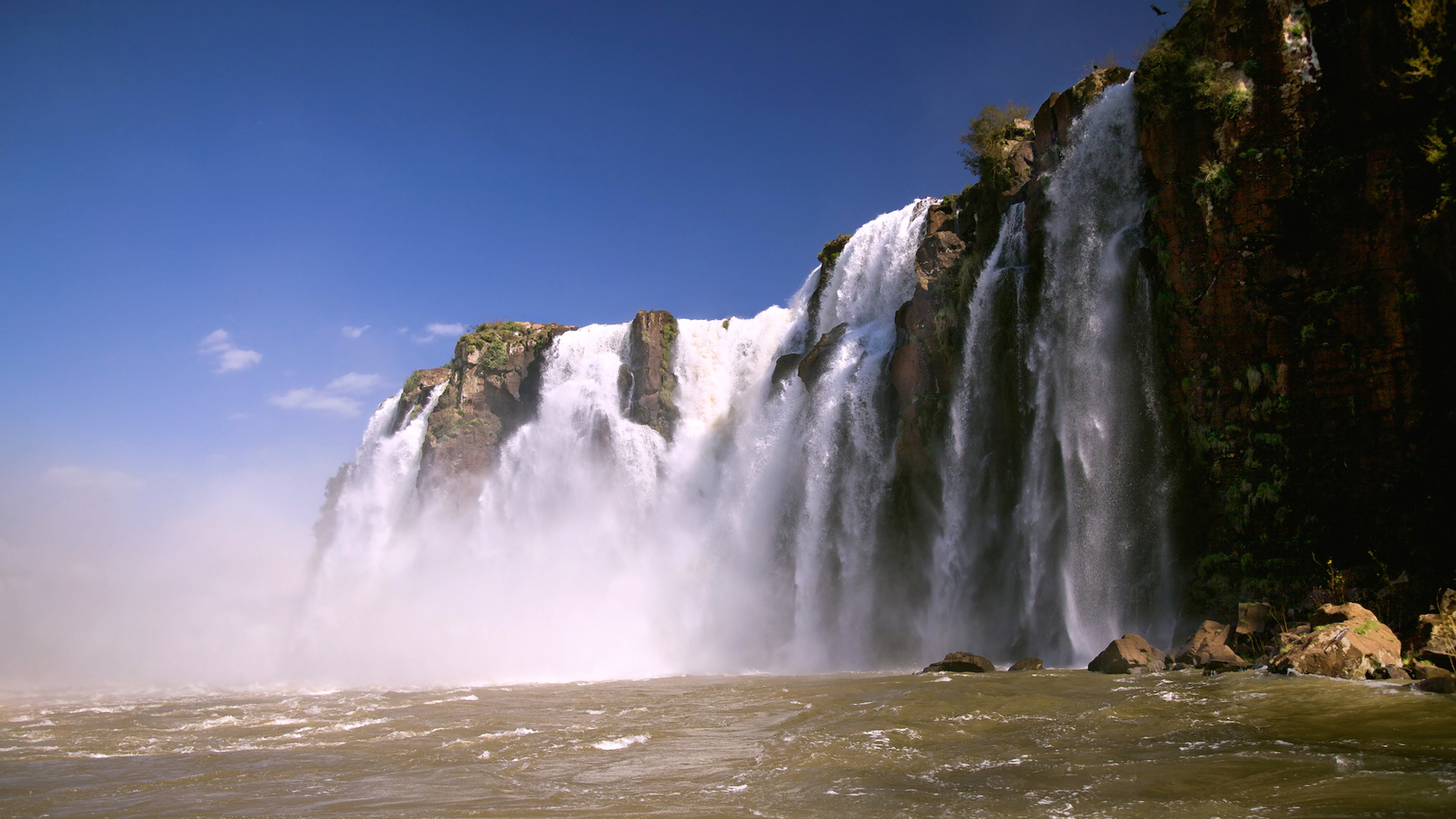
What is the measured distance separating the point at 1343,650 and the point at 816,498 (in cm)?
1522

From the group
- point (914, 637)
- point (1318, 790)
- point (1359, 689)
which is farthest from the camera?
point (914, 637)

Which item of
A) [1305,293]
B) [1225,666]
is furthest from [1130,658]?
[1305,293]

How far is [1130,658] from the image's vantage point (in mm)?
13453

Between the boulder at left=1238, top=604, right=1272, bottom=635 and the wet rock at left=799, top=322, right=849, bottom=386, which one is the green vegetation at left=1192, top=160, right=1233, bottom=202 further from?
the wet rock at left=799, top=322, right=849, bottom=386

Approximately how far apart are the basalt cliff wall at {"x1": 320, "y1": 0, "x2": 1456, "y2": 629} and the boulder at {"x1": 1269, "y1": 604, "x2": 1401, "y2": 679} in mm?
3002

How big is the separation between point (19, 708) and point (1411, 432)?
26769 mm

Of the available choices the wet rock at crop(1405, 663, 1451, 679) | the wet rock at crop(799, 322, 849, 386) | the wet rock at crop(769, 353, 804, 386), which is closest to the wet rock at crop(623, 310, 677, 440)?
the wet rock at crop(769, 353, 804, 386)

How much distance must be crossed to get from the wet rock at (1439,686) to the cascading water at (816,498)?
8.67 m

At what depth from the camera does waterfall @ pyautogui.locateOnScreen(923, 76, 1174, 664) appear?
17641 mm

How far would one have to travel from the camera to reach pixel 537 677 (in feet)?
68.3

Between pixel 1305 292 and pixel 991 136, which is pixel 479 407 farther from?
pixel 1305 292

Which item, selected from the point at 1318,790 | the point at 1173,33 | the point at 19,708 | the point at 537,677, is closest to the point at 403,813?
the point at 1318,790

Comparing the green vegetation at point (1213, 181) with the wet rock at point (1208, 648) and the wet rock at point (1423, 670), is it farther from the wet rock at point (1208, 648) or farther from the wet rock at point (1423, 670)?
the wet rock at point (1423, 670)

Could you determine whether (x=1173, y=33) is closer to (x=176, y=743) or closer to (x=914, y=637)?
(x=914, y=637)
